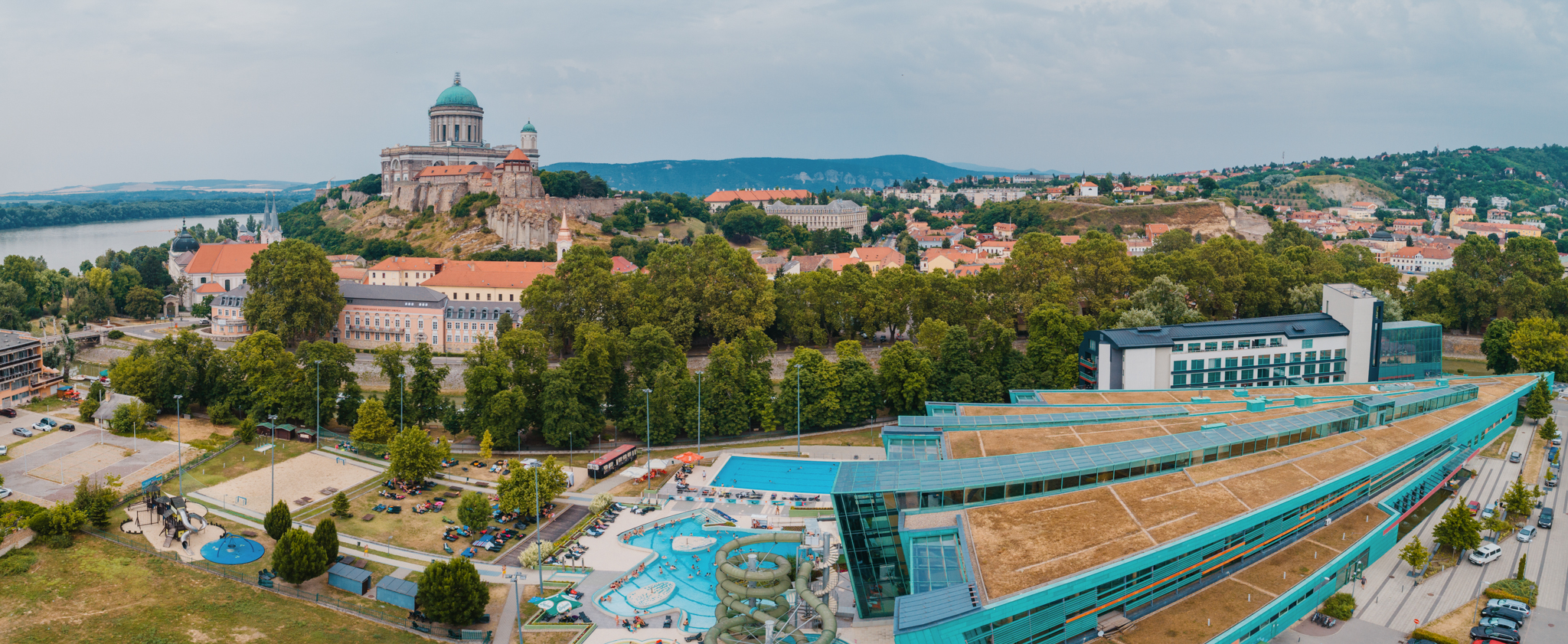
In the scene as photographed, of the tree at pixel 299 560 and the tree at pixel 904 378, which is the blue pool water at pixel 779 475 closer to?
the tree at pixel 904 378

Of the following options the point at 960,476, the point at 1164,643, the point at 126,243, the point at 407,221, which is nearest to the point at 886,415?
the point at 960,476

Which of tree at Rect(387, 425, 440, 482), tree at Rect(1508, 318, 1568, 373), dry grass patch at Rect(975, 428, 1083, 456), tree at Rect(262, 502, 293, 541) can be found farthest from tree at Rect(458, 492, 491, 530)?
tree at Rect(1508, 318, 1568, 373)

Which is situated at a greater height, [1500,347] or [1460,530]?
[1500,347]

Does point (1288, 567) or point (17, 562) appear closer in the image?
point (1288, 567)

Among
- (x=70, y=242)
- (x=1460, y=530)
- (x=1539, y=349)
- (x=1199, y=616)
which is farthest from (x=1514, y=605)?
(x=70, y=242)

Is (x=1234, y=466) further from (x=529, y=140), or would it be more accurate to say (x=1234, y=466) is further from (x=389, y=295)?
(x=529, y=140)

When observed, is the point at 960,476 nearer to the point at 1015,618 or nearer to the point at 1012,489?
the point at 1012,489

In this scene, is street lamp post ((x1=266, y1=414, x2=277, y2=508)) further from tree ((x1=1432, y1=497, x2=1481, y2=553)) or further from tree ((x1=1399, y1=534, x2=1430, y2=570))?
tree ((x1=1432, y1=497, x2=1481, y2=553))
